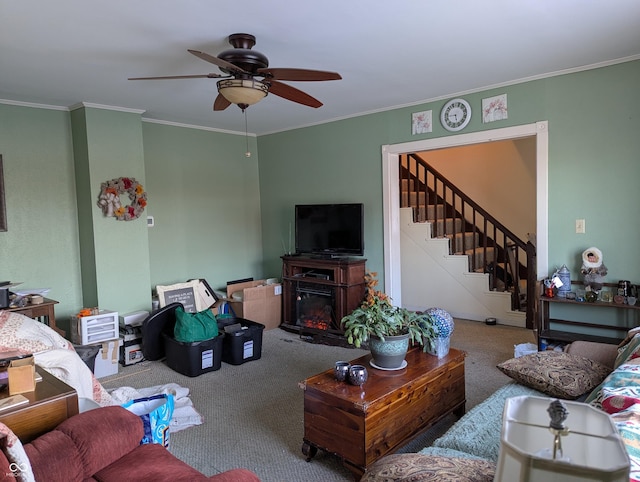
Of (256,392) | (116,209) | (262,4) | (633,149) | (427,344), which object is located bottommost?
(256,392)

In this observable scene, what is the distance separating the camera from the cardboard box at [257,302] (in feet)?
16.7

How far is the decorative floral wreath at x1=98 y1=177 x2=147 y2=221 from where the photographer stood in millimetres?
4254

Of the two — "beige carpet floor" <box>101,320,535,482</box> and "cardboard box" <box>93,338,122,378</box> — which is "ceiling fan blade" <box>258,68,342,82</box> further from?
"cardboard box" <box>93,338,122,378</box>

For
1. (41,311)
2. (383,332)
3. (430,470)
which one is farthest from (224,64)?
(41,311)

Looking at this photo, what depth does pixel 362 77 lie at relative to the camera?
360 centimetres

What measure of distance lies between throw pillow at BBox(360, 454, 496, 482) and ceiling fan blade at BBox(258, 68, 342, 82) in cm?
200

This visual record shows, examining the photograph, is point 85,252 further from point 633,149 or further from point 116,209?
point 633,149

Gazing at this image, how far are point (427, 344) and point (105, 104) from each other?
3671 mm

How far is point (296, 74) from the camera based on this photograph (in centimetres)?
256

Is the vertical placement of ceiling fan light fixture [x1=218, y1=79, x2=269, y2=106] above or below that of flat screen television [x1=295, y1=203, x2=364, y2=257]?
above

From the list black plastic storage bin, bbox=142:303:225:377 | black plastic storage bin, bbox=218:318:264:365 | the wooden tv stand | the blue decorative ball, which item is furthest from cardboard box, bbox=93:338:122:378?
the blue decorative ball

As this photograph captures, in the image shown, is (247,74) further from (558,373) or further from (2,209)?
(2,209)

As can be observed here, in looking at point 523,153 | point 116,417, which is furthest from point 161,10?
point 523,153

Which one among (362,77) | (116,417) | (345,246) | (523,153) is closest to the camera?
(116,417)
